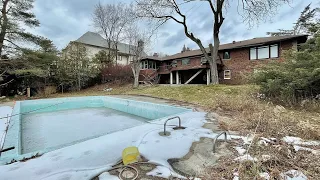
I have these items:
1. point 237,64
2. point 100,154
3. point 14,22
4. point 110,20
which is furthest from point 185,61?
point 100,154

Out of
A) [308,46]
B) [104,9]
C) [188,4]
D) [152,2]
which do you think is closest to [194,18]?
[188,4]

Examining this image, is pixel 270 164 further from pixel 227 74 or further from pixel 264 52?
pixel 227 74

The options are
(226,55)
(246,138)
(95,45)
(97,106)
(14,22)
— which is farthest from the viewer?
(95,45)

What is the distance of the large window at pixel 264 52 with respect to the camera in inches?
611

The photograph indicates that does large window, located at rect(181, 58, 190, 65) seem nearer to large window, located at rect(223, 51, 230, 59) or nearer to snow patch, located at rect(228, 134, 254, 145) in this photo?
large window, located at rect(223, 51, 230, 59)

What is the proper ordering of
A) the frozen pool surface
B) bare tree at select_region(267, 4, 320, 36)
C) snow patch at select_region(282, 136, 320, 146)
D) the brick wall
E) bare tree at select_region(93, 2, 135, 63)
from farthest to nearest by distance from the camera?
bare tree at select_region(93, 2, 135, 63) < bare tree at select_region(267, 4, 320, 36) < the brick wall < the frozen pool surface < snow patch at select_region(282, 136, 320, 146)

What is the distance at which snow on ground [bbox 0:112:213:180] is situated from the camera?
2322 mm

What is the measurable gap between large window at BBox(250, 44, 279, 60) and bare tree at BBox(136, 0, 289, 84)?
391cm

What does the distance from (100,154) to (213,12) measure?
14788mm

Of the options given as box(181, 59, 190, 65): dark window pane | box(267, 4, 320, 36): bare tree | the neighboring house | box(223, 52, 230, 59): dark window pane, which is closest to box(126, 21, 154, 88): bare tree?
the neighboring house

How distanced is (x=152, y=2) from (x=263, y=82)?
11598 millimetres

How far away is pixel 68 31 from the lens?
79.8 ft

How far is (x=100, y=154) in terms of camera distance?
115 inches

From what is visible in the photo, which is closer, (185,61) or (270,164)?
(270,164)
